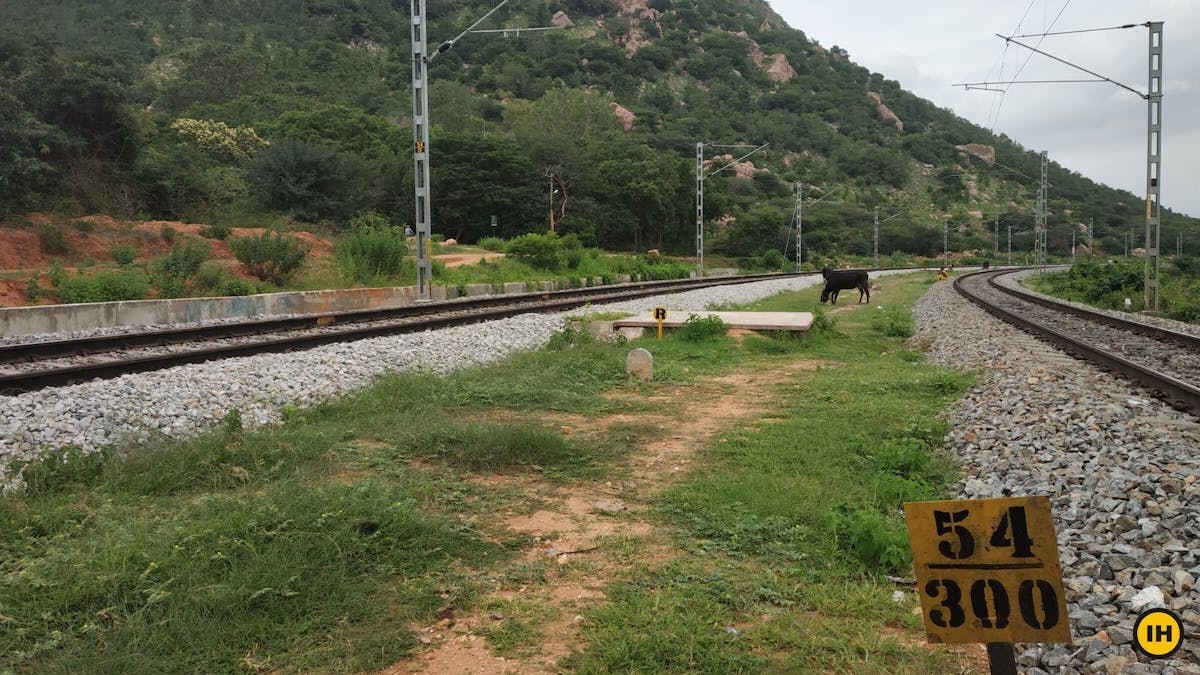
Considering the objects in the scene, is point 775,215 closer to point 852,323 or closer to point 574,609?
point 852,323

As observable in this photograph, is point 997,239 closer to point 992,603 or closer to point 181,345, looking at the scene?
point 181,345

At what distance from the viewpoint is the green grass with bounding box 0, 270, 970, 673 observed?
11.1 feet

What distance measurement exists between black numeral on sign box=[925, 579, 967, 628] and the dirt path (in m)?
1.56

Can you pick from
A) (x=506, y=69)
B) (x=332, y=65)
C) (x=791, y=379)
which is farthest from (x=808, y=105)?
(x=791, y=379)

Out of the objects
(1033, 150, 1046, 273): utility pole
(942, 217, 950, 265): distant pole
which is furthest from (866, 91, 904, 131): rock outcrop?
(1033, 150, 1046, 273): utility pole

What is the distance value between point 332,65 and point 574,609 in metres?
127

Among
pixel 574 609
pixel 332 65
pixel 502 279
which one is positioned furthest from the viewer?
pixel 332 65

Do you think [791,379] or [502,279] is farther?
[502,279]

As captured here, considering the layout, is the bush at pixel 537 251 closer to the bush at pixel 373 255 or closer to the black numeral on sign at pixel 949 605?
the bush at pixel 373 255

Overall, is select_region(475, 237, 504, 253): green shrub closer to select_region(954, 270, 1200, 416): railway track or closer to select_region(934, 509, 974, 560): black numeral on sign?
select_region(954, 270, 1200, 416): railway track

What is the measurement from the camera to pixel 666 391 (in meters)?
10.1

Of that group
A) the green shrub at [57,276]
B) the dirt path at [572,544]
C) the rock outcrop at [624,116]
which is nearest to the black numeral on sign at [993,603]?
the dirt path at [572,544]

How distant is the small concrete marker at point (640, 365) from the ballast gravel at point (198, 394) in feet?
7.79

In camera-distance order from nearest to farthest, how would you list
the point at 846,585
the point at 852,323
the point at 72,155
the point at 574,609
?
the point at 574,609, the point at 846,585, the point at 852,323, the point at 72,155
